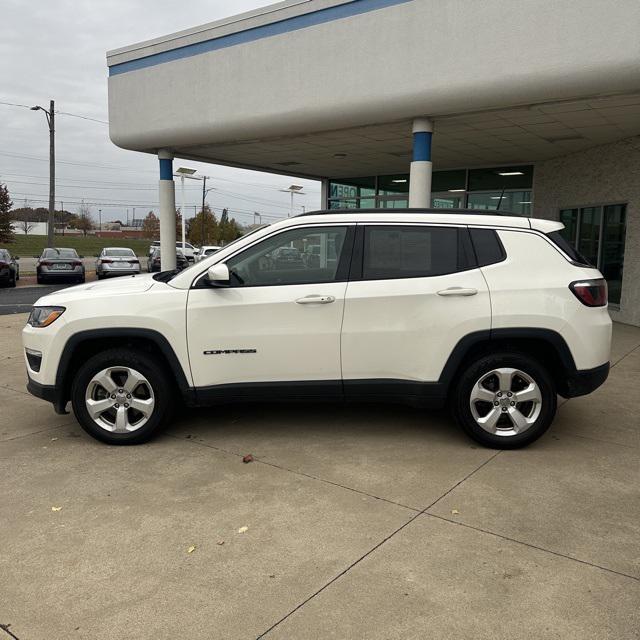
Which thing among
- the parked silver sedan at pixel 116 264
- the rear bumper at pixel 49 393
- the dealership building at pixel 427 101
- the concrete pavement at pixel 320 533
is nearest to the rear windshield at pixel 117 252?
the parked silver sedan at pixel 116 264

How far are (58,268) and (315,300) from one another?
21554 millimetres

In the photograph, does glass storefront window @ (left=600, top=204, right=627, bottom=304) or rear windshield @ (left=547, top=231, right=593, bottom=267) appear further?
glass storefront window @ (left=600, top=204, right=627, bottom=304)

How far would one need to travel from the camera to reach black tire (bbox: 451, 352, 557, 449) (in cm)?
452

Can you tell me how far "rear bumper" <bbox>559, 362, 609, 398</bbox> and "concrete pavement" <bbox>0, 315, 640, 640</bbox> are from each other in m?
0.50

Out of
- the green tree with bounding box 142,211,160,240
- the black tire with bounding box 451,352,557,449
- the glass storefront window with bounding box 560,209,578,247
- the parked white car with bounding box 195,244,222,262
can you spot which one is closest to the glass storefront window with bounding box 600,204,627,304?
the glass storefront window with bounding box 560,209,578,247

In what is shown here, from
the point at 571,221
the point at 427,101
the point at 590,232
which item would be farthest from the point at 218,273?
the point at 571,221

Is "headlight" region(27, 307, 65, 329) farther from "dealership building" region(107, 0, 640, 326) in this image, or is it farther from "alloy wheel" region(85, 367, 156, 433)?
"dealership building" region(107, 0, 640, 326)

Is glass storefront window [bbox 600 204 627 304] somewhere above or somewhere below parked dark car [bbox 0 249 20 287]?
above

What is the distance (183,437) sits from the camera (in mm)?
4961

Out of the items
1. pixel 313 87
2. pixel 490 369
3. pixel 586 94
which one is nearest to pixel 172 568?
pixel 490 369

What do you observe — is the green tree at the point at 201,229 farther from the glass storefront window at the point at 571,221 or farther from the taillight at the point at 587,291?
the taillight at the point at 587,291

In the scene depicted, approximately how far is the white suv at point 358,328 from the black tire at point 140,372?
12 millimetres

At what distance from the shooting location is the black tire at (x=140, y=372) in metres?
4.63

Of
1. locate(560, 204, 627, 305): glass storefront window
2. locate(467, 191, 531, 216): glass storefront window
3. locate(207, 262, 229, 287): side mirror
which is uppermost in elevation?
locate(467, 191, 531, 216): glass storefront window
